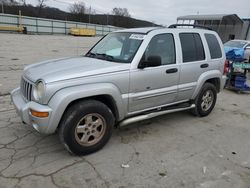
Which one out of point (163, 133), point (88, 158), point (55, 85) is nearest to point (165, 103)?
point (163, 133)

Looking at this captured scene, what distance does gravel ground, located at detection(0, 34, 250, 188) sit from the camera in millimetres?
2885

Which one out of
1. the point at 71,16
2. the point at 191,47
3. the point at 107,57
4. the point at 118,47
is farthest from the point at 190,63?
the point at 71,16

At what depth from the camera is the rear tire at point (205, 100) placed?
4925mm

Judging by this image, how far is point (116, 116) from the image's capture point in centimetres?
366

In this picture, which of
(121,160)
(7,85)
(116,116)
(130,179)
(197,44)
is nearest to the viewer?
(130,179)

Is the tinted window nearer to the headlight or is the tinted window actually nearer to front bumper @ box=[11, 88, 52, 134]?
the headlight

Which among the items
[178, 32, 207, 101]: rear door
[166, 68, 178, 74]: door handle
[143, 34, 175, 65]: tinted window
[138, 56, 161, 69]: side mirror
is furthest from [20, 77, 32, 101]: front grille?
[178, 32, 207, 101]: rear door

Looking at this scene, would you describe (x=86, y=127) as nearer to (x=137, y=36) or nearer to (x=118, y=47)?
(x=118, y=47)

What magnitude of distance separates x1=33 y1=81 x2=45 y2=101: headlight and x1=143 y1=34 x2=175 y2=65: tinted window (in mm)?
1655

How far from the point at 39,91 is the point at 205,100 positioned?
355cm

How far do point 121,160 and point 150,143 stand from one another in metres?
0.72

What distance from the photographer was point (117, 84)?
3445 millimetres

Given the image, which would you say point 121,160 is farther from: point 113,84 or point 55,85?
point 55,85

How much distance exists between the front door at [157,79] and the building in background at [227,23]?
82.0ft
